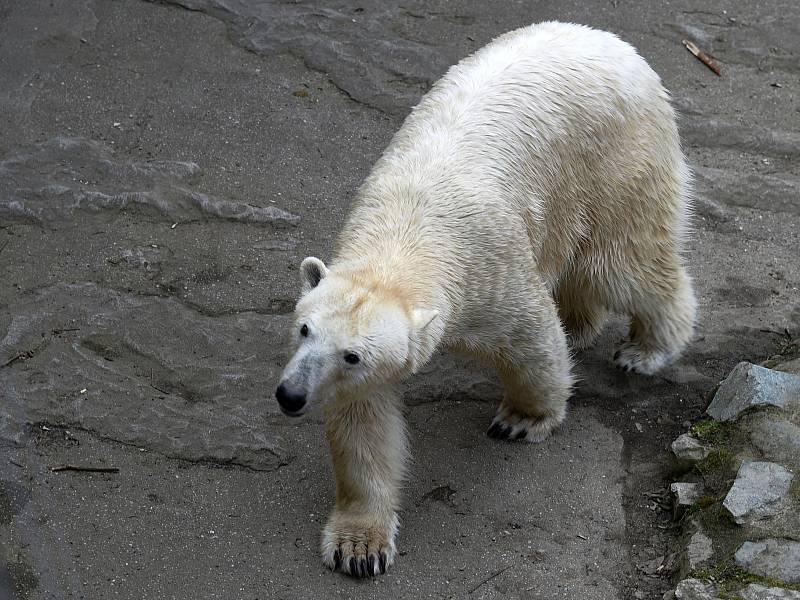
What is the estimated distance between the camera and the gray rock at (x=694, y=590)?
11.1ft

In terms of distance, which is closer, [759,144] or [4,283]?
[4,283]

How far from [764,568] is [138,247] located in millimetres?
3094

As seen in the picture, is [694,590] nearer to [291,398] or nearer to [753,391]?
[753,391]

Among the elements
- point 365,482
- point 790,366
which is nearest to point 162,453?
point 365,482

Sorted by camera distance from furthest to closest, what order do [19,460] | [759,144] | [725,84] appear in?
[725,84], [759,144], [19,460]

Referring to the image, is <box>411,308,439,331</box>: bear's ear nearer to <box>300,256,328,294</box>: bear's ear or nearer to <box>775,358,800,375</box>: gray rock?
<box>300,256,328,294</box>: bear's ear

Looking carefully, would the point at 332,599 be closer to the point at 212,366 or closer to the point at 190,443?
the point at 190,443

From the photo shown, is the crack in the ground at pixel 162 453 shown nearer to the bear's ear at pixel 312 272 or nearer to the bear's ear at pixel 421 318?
the bear's ear at pixel 312 272

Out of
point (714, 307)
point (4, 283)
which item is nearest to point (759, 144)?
point (714, 307)

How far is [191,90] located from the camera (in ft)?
20.1

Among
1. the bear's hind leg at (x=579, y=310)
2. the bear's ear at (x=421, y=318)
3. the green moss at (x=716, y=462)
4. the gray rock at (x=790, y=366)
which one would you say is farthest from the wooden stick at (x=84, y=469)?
the gray rock at (x=790, y=366)

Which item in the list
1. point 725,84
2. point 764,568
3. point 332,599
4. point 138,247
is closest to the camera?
point 764,568

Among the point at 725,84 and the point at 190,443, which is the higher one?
the point at 725,84

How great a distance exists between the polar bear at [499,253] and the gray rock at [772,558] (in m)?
1.01
